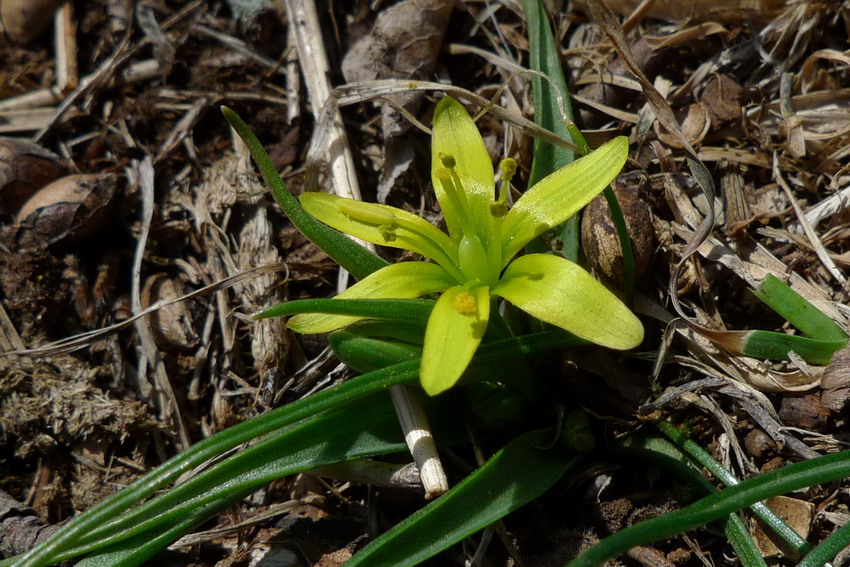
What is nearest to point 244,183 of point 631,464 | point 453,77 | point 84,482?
point 453,77

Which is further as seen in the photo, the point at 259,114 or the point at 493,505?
the point at 259,114

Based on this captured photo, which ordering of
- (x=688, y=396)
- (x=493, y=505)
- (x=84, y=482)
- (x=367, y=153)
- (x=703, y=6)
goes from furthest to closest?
(x=367, y=153) → (x=703, y=6) → (x=84, y=482) → (x=688, y=396) → (x=493, y=505)

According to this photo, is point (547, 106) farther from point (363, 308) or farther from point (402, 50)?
point (363, 308)

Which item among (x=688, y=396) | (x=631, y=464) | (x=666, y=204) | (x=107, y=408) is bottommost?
(x=631, y=464)

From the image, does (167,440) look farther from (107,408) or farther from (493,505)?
(493,505)

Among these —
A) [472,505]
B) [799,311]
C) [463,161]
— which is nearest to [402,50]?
[463,161]

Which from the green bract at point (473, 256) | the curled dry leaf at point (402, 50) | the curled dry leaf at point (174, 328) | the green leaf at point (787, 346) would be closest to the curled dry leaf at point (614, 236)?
the green bract at point (473, 256)
